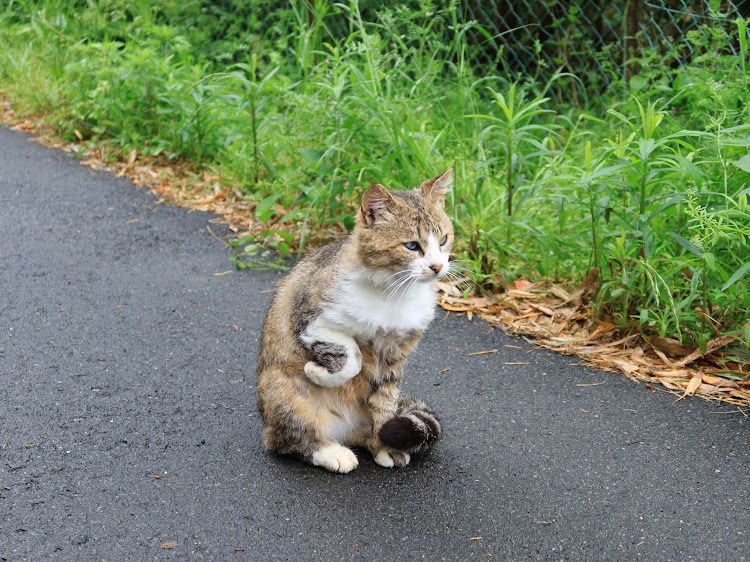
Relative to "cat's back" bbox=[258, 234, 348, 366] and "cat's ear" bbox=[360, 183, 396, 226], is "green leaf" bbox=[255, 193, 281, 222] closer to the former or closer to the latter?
"cat's back" bbox=[258, 234, 348, 366]

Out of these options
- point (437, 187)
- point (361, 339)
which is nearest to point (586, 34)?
point (437, 187)

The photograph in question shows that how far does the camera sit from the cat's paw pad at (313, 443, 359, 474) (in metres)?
3.37

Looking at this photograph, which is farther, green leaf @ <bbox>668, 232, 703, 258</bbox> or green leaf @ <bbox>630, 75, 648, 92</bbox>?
green leaf @ <bbox>630, 75, 648, 92</bbox>

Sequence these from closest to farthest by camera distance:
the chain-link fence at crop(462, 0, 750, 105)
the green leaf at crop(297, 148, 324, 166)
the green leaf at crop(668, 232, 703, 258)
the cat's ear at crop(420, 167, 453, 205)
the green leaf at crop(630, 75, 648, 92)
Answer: the cat's ear at crop(420, 167, 453, 205), the green leaf at crop(668, 232, 703, 258), the green leaf at crop(297, 148, 324, 166), the green leaf at crop(630, 75, 648, 92), the chain-link fence at crop(462, 0, 750, 105)

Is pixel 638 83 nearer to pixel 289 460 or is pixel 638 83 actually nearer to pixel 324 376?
pixel 324 376

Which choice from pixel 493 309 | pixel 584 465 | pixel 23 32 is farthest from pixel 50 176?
pixel 584 465

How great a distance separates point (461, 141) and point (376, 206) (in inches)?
103

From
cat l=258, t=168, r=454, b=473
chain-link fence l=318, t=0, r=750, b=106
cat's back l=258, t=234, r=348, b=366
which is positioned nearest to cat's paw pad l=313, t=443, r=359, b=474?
cat l=258, t=168, r=454, b=473

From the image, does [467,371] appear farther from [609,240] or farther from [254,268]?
[254,268]

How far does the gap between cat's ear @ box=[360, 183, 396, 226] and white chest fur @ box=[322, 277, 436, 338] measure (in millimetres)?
279

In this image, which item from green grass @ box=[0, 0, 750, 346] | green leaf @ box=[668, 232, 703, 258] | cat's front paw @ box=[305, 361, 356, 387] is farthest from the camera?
green grass @ box=[0, 0, 750, 346]

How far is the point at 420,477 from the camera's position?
3385 mm

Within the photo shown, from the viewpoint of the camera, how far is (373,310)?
3.28 m

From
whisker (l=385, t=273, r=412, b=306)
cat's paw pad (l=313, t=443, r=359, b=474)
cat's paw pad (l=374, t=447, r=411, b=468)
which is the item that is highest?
whisker (l=385, t=273, r=412, b=306)
